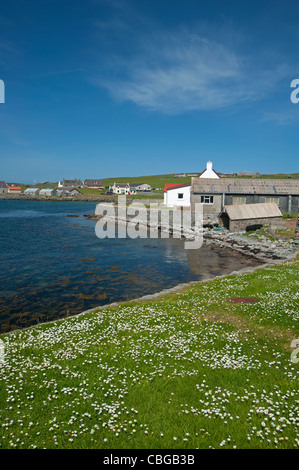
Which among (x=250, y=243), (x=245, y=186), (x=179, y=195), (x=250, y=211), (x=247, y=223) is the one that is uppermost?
(x=245, y=186)

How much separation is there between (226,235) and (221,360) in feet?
126

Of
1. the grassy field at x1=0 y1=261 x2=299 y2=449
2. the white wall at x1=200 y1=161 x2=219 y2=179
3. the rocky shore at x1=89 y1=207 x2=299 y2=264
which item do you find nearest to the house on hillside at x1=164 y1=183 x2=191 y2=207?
the white wall at x1=200 y1=161 x2=219 y2=179

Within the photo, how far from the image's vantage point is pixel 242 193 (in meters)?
61.2

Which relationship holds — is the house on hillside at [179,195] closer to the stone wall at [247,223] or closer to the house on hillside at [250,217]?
the house on hillside at [250,217]

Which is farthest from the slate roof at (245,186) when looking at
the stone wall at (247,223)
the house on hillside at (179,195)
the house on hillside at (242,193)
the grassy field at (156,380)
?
the grassy field at (156,380)

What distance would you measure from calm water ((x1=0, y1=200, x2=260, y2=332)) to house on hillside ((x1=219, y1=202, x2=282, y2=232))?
9.55m

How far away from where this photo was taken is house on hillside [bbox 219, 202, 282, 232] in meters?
48.4

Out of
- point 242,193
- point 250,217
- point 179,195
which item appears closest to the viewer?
point 250,217

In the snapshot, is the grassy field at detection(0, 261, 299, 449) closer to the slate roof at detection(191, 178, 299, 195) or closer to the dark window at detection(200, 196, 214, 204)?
the slate roof at detection(191, 178, 299, 195)

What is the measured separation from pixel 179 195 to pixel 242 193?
61.3ft

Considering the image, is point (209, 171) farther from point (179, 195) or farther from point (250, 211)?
point (250, 211)

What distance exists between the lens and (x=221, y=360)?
10.5m

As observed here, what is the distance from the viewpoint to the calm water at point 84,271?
2053cm

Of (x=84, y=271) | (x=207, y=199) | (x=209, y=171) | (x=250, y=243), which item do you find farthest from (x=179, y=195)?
(x=84, y=271)
